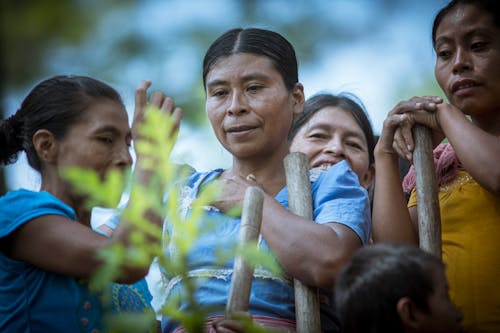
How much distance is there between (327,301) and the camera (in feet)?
9.58

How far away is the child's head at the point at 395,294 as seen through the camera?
6.91 feet

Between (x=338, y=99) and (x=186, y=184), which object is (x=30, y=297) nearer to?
(x=186, y=184)

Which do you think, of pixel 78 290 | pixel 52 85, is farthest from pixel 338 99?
pixel 78 290

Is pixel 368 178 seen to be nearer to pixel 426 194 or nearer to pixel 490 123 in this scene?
pixel 490 123

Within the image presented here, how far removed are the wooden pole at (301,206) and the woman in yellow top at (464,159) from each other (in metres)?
0.30

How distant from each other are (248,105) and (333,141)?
0.94m

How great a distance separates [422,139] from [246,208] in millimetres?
853

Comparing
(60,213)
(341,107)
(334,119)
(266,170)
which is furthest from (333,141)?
(60,213)

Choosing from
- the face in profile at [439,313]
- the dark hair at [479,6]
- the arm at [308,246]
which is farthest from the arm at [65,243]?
the dark hair at [479,6]

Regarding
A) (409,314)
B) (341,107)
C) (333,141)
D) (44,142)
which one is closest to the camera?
(409,314)

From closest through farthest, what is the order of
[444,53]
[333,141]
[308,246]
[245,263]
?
1. [245,263]
2. [308,246]
3. [444,53]
4. [333,141]

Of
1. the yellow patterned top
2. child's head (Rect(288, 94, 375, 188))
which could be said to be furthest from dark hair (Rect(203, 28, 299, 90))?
the yellow patterned top

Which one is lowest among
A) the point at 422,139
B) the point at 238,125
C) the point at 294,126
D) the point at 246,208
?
the point at 246,208

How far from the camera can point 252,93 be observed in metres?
3.17
